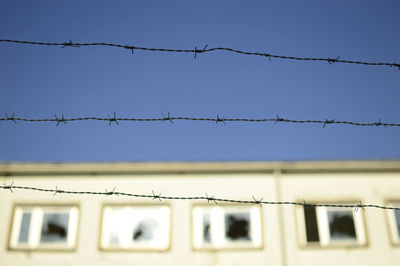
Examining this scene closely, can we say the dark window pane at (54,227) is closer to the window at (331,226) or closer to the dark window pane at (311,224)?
the window at (331,226)

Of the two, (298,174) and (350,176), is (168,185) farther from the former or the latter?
(350,176)

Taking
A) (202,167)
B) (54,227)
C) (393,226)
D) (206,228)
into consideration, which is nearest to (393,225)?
(393,226)

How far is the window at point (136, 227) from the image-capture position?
986 centimetres

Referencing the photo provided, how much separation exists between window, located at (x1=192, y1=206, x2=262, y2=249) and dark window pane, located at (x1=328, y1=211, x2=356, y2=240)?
203 centimetres

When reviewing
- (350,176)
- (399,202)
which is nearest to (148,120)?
(350,176)

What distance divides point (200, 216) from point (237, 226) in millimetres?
1031

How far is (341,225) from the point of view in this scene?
10.1 m

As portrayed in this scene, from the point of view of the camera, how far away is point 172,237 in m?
9.78

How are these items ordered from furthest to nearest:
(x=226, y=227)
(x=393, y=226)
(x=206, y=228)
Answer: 1. (x=226, y=227)
2. (x=206, y=228)
3. (x=393, y=226)

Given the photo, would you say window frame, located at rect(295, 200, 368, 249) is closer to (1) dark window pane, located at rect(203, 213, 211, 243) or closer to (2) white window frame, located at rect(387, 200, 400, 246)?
(2) white window frame, located at rect(387, 200, 400, 246)

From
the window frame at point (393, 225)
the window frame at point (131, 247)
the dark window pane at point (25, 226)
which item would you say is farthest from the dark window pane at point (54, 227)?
the window frame at point (393, 225)

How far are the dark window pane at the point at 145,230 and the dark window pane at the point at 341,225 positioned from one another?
4741 millimetres

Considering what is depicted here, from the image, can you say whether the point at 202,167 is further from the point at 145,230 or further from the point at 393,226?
the point at 393,226

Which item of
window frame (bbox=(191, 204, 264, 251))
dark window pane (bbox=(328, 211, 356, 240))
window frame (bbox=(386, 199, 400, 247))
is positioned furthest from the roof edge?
dark window pane (bbox=(328, 211, 356, 240))
